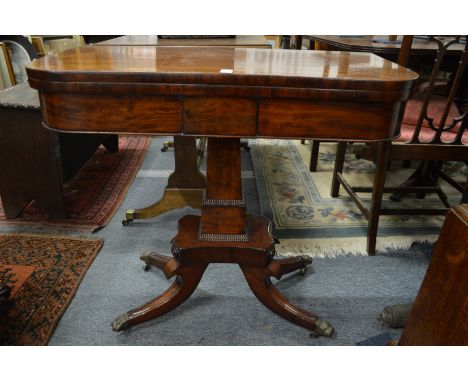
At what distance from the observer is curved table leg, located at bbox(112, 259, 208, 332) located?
1.21 m

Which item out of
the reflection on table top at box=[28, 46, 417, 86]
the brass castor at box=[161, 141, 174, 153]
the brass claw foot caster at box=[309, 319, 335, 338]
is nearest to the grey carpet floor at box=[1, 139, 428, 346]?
the brass claw foot caster at box=[309, 319, 335, 338]

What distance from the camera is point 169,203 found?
1895 millimetres

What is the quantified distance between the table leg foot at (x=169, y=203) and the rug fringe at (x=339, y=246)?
492mm

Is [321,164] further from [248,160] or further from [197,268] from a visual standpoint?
[197,268]

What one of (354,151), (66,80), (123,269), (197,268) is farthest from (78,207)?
(354,151)

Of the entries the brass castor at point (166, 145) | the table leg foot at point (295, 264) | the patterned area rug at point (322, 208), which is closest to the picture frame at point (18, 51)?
the brass castor at point (166, 145)

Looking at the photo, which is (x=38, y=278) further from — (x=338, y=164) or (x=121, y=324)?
(x=338, y=164)

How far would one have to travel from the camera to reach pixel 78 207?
2025 millimetres

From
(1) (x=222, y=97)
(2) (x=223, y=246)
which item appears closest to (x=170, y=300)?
(2) (x=223, y=246)

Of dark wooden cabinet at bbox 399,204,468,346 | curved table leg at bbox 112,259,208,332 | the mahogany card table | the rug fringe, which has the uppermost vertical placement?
the mahogany card table

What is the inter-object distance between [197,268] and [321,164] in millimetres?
1711

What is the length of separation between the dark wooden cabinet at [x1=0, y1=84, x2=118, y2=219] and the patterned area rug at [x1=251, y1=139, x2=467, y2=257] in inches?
41.8

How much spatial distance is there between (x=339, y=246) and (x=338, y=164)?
554 millimetres

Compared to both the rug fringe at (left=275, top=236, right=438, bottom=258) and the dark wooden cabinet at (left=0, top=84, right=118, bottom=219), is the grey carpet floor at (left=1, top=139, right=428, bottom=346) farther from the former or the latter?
the dark wooden cabinet at (left=0, top=84, right=118, bottom=219)
